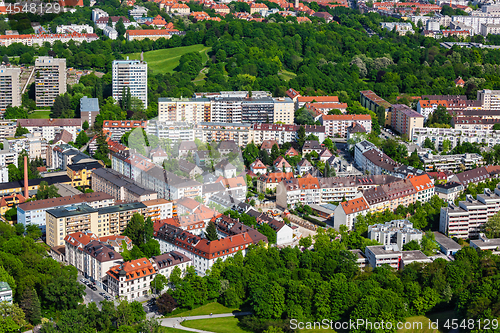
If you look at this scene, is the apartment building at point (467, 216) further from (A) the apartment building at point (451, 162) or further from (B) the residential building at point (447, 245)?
(A) the apartment building at point (451, 162)

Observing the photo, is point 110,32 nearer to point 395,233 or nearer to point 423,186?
point 423,186

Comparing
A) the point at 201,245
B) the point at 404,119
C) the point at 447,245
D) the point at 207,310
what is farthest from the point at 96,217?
the point at 404,119

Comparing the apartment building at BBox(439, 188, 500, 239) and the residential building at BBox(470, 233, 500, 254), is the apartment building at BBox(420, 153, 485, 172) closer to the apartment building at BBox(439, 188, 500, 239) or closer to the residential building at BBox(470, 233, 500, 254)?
the apartment building at BBox(439, 188, 500, 239)

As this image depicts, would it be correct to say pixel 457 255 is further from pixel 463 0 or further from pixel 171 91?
pixel 463 0

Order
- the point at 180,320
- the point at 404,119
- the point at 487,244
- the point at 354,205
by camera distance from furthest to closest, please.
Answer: the point at 404,119 < the point at 354,205 < the point at 487,244 < the point at 180,320

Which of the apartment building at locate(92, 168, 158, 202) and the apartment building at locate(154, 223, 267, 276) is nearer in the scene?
the apartment building at locate(154, 223, 267, 276)

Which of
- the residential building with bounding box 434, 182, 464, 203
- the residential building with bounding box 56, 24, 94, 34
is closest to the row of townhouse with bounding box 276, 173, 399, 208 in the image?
the residential building with bounding box 434, 182, 464, 203

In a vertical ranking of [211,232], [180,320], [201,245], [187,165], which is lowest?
[180,320]
